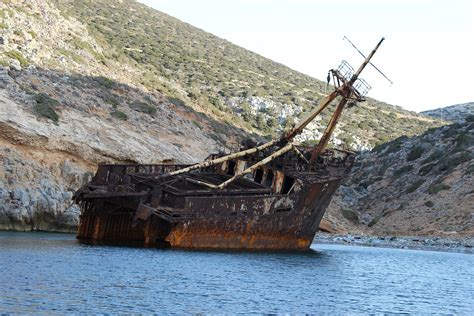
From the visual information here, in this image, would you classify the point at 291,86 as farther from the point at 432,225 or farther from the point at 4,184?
the point at 4,184

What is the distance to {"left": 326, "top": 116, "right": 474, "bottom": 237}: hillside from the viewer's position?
185 feet

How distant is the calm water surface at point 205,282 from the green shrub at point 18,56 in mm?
17703

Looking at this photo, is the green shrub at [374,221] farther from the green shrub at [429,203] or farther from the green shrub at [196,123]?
the green shrub at [196,123]

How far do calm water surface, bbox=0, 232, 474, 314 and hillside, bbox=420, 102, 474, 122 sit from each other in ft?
290

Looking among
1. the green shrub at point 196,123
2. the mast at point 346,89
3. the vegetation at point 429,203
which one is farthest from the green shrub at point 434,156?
the mast at point 346,89

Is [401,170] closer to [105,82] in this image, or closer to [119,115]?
[105,82]

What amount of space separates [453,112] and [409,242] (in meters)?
81.1

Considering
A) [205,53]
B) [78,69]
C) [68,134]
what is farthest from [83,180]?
[205,53]

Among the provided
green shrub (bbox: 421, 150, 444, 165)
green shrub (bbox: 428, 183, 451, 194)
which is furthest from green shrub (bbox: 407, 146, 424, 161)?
green shrub (bbox: 428, 183, 451, 194)

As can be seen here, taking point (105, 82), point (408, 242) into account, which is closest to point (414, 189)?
point (408, 242)

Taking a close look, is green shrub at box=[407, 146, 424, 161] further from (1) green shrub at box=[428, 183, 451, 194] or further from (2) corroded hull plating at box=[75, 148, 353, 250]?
(2) corroded hull plating at box=[75, 148, 353, 250]

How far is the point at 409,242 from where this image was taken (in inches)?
2034

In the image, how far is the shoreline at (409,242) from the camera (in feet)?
162

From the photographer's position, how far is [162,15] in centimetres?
12100
